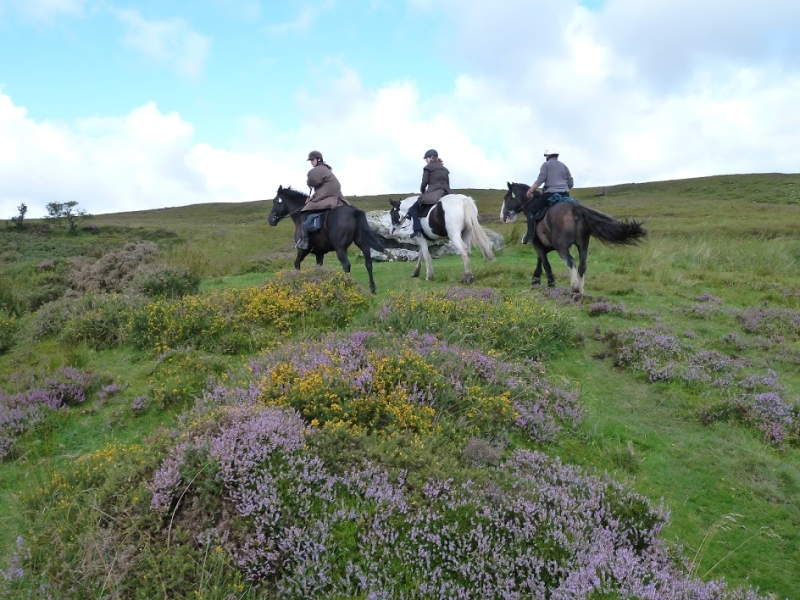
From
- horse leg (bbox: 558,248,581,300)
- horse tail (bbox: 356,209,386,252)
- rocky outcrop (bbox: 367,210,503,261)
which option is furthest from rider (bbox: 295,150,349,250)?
rocky outcrop (bbox: 367,210,503,261)

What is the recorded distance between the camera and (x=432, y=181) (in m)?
15.0

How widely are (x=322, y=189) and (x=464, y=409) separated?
346 inches

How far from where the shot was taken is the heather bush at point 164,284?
11.6 meters

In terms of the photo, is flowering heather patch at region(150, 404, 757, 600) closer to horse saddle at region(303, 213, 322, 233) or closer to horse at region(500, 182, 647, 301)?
horse at region(500, 182, 647, 301)

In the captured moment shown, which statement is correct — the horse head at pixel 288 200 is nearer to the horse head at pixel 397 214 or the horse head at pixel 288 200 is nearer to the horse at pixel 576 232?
the horse head at pixel 397 214

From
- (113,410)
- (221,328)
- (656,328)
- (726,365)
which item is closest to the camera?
(113,410)

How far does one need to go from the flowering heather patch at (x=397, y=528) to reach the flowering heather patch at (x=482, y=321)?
3.51m

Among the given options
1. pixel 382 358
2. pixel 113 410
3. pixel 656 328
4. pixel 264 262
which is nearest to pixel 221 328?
pixel 113 410

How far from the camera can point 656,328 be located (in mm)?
9414

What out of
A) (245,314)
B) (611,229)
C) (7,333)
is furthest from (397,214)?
(7,333)

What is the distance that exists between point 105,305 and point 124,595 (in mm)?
7861

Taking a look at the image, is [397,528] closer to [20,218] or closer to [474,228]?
[474,228]

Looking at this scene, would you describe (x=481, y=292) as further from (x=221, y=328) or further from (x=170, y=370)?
(x=170, y=370)

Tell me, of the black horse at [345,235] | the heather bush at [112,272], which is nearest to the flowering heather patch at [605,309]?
the black horse at [345,235]
